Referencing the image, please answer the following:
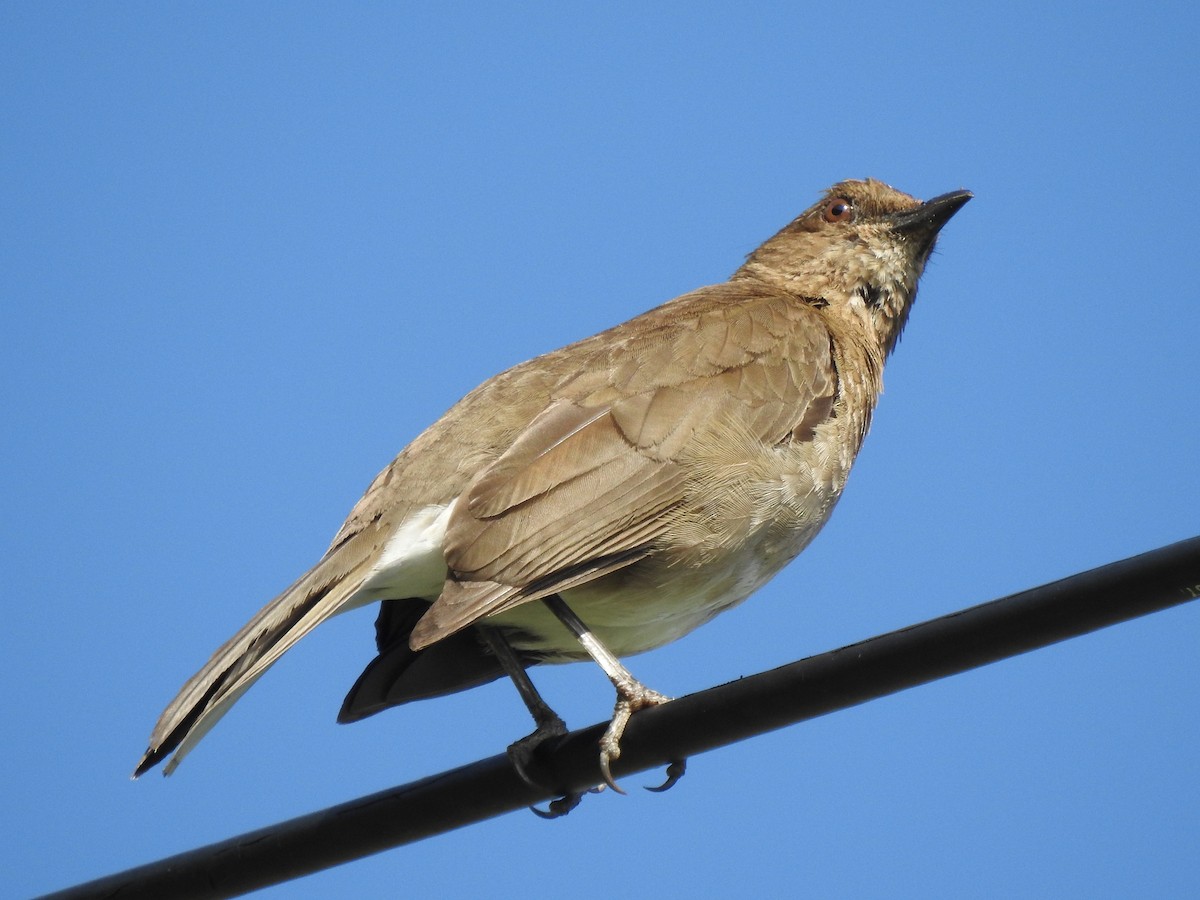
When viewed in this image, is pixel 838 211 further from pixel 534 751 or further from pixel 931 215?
pixel 534 751

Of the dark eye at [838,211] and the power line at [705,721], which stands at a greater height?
the dark eye at [838,211]

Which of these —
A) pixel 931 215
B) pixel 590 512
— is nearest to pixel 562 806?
pixel 590 512

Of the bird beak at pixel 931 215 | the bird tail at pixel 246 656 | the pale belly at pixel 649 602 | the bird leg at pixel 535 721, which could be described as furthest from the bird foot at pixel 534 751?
the bird beak at pixel 931 215

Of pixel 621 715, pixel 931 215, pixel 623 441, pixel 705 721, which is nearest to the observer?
pixel 705 721

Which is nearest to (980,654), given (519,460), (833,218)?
(519,460)

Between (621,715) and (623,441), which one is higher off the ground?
(623,441)

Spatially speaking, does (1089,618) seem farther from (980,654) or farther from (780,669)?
(780,669)

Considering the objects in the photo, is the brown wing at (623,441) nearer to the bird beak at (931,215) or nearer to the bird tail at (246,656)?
the bird tail at (246,656)
